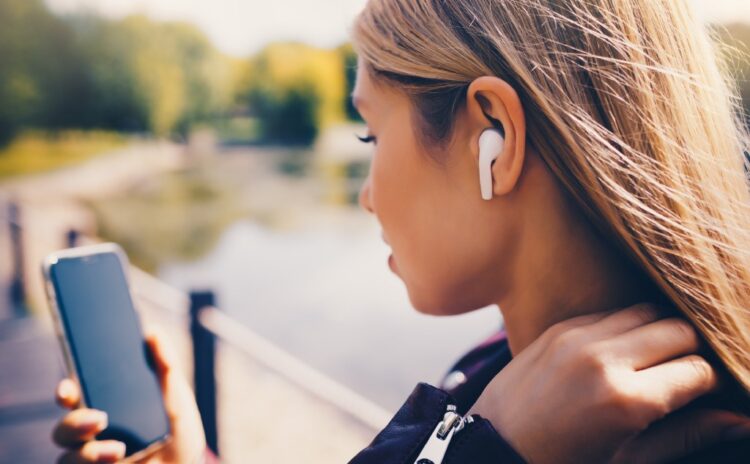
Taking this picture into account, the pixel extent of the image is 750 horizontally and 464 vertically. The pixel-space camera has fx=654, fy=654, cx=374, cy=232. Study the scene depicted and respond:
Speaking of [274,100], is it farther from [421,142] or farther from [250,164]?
[421,142]

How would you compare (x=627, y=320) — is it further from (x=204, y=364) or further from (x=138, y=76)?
(x=138, y=76)

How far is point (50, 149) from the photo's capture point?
4272 centimetres

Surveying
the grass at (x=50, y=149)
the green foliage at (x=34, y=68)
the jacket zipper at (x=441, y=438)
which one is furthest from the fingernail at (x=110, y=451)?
the green foliage at (x=34, y=68)

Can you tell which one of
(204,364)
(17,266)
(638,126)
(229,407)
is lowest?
(229,407)

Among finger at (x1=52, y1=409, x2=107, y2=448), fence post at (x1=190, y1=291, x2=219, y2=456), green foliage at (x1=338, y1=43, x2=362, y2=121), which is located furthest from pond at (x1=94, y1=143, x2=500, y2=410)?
finger at (x1=52, y1=409, x2=107, y2=448)

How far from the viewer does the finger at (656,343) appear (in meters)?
0.85

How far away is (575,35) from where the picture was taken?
101cm

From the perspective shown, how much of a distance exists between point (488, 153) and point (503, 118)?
0.19ft

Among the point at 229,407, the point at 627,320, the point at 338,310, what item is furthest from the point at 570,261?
the point at 338,310

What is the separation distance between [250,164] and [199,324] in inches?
1577

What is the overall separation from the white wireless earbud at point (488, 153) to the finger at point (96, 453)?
988 mm

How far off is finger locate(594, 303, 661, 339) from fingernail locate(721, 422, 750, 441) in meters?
0.17

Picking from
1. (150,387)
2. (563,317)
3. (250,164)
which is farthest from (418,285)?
(250,164)

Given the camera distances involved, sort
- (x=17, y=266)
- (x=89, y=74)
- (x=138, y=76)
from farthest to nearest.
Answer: (x=138, y=76) < (x=89, y=74) < (x=17, y=266)
